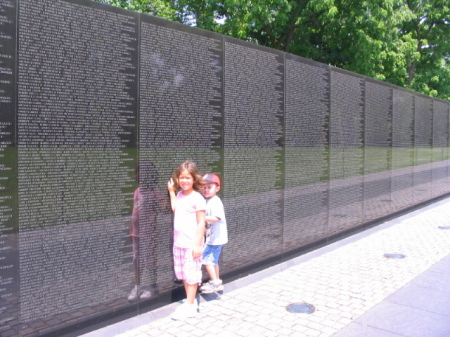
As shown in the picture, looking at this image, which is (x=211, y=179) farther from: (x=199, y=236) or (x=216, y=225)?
(x=199, y=236)

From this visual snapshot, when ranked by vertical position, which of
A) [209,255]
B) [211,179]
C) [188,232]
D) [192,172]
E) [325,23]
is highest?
[325,23]

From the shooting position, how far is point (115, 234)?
15.1 feet

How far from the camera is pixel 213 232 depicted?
5.48 metres

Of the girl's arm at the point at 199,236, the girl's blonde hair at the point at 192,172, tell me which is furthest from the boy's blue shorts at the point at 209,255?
the girl's blonde hair at the point at 192,172

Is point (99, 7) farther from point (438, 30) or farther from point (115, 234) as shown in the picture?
point (438, 30)

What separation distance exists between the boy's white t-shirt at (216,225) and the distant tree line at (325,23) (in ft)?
36.6

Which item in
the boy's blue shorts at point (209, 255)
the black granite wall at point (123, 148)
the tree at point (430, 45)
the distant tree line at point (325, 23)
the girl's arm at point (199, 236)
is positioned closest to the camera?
the black granite wall at point (123, 148)

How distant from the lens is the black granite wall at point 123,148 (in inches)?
153

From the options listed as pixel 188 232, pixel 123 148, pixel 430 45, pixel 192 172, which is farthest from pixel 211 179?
pixel 430 45

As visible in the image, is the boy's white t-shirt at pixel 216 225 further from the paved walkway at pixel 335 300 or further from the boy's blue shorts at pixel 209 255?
the paved walkway at pixel 335 300

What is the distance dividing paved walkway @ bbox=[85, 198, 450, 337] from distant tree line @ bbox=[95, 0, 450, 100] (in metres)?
10.00

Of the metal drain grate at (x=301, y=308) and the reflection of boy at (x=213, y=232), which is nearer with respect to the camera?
the metal drain grate at (x=301, y=308)

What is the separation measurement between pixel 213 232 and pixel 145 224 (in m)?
0.92

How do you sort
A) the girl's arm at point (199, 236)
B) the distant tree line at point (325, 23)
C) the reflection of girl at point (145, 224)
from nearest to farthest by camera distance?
the girl's arm at point (199, 236) < the reflection of girl at point (145, 224) < the distant tree line at point (325, 23)
